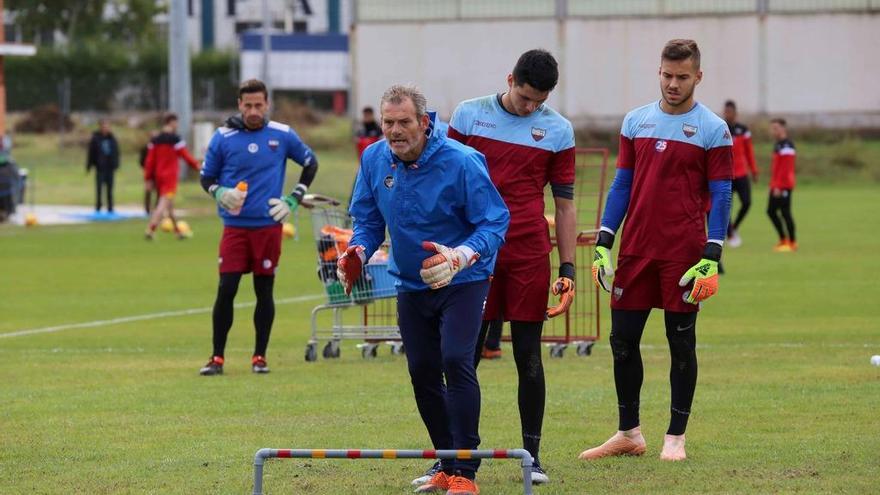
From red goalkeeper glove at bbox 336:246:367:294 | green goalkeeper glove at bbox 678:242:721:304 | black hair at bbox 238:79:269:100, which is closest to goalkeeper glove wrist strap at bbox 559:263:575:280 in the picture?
green goalkeeper glove at bbox 678:242:721:304

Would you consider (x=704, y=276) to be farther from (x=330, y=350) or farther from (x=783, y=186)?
(x=783, y=186)

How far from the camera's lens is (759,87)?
62531 millimetres

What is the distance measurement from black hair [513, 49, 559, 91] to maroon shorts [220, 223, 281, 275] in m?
5.05

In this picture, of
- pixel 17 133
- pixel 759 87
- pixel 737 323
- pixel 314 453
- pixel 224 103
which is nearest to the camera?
pixel 314 453

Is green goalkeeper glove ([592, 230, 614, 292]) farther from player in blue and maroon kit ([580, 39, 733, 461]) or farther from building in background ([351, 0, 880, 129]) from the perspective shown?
building in background ([351, 0, 880, 129])

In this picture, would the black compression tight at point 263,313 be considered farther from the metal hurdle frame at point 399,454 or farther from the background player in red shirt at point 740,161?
the background player in red shirt at point 740,161

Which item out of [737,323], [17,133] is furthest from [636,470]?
[17,133]

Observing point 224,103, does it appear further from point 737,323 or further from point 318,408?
point 318,408

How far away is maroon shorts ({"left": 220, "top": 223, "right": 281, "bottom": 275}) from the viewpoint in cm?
1338

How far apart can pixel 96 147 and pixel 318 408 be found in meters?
28.4

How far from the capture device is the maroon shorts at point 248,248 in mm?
13375

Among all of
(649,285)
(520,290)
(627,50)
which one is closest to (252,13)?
(627,50)

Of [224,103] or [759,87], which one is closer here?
[759,87]

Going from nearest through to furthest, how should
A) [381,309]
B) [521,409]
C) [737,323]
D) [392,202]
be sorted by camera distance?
[392,202] → [521,409] → [381,309] → [737,323]
